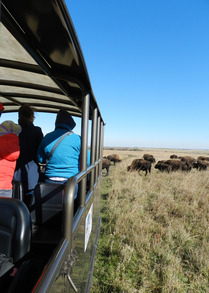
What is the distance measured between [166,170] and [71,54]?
13910 millimetres

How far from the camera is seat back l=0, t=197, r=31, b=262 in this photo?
4.48 ft

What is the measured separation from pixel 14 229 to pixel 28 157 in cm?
137

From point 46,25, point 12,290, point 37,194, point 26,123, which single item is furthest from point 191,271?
point 46,25

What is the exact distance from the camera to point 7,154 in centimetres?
177

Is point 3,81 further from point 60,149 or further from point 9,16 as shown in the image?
point 9,16

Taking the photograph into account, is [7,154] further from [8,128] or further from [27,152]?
[27,152]

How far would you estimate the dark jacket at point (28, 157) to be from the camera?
8.45 feet

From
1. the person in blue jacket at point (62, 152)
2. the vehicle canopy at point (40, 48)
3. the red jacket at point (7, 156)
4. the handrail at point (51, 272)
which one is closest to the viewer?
the handrail at point (51, 272)

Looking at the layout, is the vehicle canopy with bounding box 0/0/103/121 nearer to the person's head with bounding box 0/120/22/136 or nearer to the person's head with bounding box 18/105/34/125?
the person's head with bounding box 18/105/34/125

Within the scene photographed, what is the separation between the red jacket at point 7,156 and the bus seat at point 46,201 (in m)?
0.39

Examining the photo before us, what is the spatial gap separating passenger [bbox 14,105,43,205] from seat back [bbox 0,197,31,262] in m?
1.26

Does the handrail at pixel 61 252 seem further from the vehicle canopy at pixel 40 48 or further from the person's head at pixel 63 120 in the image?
the person's head at pixel 63 120

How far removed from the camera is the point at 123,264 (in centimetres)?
329

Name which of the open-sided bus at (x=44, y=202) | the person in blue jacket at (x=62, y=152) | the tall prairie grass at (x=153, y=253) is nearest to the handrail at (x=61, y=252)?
the open-sided bus at (x=44, y=202)
